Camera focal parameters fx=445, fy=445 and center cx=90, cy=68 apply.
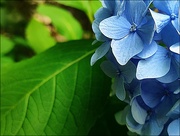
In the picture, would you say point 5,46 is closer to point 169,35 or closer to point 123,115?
point 123,115

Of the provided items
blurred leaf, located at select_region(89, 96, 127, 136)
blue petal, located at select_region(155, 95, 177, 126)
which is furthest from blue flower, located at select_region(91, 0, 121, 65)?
blurred leaf, located at select_region(89, 96, 127, 136)

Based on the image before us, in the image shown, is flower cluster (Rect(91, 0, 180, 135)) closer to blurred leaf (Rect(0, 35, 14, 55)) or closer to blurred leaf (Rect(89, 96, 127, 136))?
blurred leaf (Rect(89, 96, 127, 136))

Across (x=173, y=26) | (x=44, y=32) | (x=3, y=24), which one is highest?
(x=173, y=26)

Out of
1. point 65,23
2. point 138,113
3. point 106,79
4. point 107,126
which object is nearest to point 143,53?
point 138,113

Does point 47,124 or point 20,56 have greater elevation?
point 47,124

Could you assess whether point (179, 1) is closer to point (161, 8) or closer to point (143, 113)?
point (161, 8)

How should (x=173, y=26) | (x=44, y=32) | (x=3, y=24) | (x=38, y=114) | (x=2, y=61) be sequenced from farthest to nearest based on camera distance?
1. (x=3, y=24)
2. (x=44, y=32)
3. (x=2, y=61)
4. (x=38, y=114)
5. (x=173, y=26)

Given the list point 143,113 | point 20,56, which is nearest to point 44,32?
point 20,56
